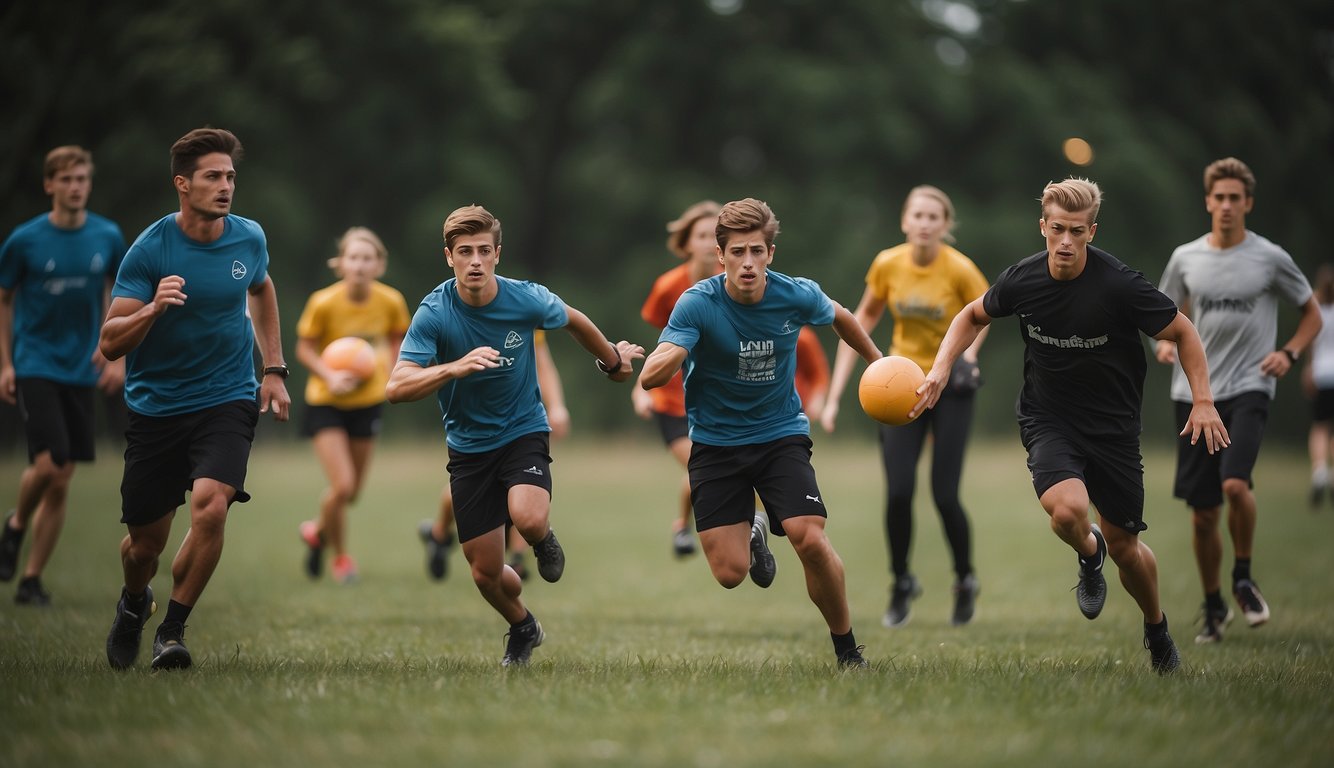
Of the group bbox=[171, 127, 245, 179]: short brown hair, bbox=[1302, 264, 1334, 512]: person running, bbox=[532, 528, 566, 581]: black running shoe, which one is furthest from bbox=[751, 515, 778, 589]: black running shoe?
bbox=[1302, 264, 1334, 512]: person running

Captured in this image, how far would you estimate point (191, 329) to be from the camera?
7.00 metres

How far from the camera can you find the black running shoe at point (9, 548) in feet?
33.4

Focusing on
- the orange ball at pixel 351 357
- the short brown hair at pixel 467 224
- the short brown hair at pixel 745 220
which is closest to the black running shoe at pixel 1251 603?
the short brown hair at pixel 745 220

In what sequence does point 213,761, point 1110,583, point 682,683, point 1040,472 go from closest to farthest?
1. point 213,761
2. point 682,683
3. point 1040,472
4. point 1110,583

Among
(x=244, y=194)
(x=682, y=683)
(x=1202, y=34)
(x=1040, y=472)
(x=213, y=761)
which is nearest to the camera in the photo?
(x=213, y=761)

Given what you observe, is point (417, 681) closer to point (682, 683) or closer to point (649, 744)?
point (682, 683)

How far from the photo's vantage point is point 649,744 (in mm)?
5082

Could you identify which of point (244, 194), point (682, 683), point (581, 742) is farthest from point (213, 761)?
point (244, 194)

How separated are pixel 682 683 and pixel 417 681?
1.20 metres

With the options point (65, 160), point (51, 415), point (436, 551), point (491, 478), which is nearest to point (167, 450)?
point (491, 478)

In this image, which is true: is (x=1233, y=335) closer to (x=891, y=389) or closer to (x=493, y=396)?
(x=891, y=389)

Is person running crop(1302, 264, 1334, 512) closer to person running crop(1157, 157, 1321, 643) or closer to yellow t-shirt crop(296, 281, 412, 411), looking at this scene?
person running crop(1157, 157, 1321, 643)

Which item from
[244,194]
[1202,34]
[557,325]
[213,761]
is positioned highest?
[1202,34]

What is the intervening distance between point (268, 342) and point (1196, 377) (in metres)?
4.78
